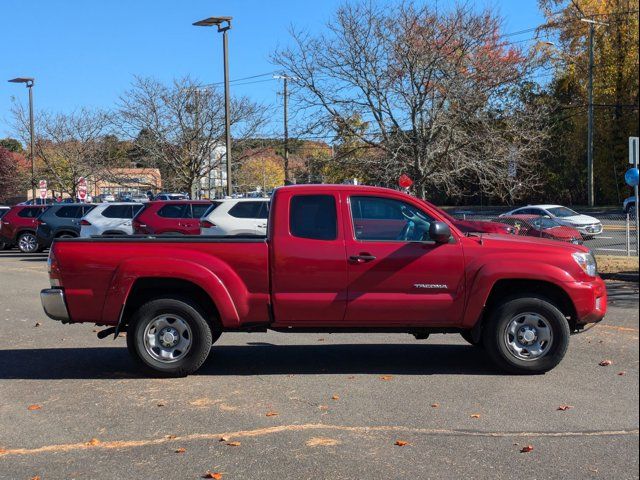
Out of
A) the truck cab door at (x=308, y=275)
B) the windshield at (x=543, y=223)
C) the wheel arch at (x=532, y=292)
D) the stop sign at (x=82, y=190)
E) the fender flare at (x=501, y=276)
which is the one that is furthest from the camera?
the stop sign at (x=82, y=190)

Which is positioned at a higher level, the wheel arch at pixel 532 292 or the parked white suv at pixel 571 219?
the parked white suv at pixel 571 219

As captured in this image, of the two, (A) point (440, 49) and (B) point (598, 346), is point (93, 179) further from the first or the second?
(B) point (598, 346)

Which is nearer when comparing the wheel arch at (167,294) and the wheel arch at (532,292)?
the wheel arch at (532,292)

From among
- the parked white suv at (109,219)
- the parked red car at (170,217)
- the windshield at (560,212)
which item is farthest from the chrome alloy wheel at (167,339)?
the windshield at (560,212)

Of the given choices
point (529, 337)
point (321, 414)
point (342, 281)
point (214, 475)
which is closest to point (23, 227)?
point (342, 281)

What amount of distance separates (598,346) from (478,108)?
45.4 feet

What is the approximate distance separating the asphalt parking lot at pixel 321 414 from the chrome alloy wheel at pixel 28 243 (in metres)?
18.5

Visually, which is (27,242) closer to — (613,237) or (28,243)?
(28,243)

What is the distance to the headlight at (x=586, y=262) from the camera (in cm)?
688

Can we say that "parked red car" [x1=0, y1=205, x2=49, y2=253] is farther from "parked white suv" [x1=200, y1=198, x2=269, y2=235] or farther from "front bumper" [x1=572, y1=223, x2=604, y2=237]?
Answer: "front bumper" [x1=572, y1=223, x2=604, y2=237]

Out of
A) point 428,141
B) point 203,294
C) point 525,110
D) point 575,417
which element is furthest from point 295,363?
point 525,110

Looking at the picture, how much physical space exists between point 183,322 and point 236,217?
10245 mm

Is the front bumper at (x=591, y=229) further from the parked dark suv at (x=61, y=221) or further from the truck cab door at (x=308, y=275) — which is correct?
the truck cab door at (x=308, y=275)

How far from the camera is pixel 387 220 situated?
7074 millimetres
